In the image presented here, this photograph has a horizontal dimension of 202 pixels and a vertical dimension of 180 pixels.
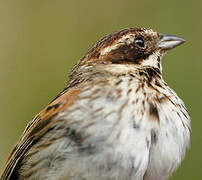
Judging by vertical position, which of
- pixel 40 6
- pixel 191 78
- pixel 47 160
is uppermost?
pixel 40 6

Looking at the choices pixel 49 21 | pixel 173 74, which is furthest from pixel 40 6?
pixel 173 74

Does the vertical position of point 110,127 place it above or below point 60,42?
below

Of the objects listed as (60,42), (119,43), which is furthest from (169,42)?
(60,42)

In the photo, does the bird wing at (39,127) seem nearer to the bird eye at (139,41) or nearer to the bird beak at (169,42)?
the bird eye at (139,41)

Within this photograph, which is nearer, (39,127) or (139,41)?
(39,127)

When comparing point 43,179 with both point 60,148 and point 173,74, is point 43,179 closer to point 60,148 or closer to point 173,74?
point 60,148

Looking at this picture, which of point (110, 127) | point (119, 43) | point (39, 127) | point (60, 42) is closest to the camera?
point (110, 127)

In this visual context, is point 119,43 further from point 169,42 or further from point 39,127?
point 39,127

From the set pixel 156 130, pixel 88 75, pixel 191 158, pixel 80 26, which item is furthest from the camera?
pixel 80 26
